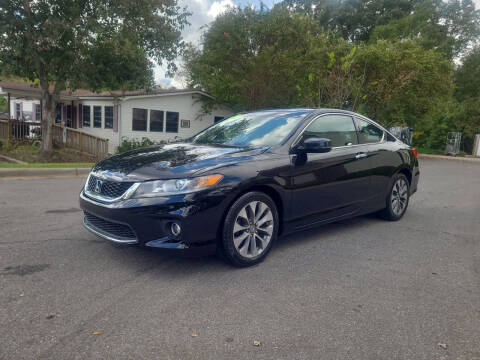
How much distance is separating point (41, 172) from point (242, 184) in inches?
301

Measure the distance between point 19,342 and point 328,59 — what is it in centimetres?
1949

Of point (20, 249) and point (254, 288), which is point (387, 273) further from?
→ point (20, 249)

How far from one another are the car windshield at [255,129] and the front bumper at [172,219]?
1118mm

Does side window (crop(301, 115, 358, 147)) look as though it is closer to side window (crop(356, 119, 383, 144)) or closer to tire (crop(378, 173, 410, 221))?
side window (crop(356, 119, 383, 144))

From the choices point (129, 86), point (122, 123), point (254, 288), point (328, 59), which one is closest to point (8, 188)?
point (254, 288)

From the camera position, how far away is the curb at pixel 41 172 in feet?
29.3

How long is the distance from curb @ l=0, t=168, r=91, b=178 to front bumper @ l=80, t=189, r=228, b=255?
22.6 feet

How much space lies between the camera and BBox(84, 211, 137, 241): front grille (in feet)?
11.2

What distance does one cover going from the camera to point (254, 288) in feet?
10.6

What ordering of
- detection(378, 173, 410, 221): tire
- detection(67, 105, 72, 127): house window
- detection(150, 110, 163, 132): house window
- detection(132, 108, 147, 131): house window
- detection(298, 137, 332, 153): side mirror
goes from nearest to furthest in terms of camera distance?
detection(298, 137, 332, 153): side mirror < detection(378, 173, 410, 221): tire < detection(132, 108, 147, 131): house window < detection(150, 110, 163, 132): house window < detection(67, 105, 72, 127): house window

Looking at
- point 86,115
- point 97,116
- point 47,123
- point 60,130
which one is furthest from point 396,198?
point 86,115

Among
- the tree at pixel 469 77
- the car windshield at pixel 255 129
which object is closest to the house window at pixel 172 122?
the car windshield at pixel 255 129

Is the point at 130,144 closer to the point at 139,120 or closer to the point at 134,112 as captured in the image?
the point at 139,120

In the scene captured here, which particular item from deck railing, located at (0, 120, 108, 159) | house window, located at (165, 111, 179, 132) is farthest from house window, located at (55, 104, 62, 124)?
house window, located at (165, 111, 179, 132)
